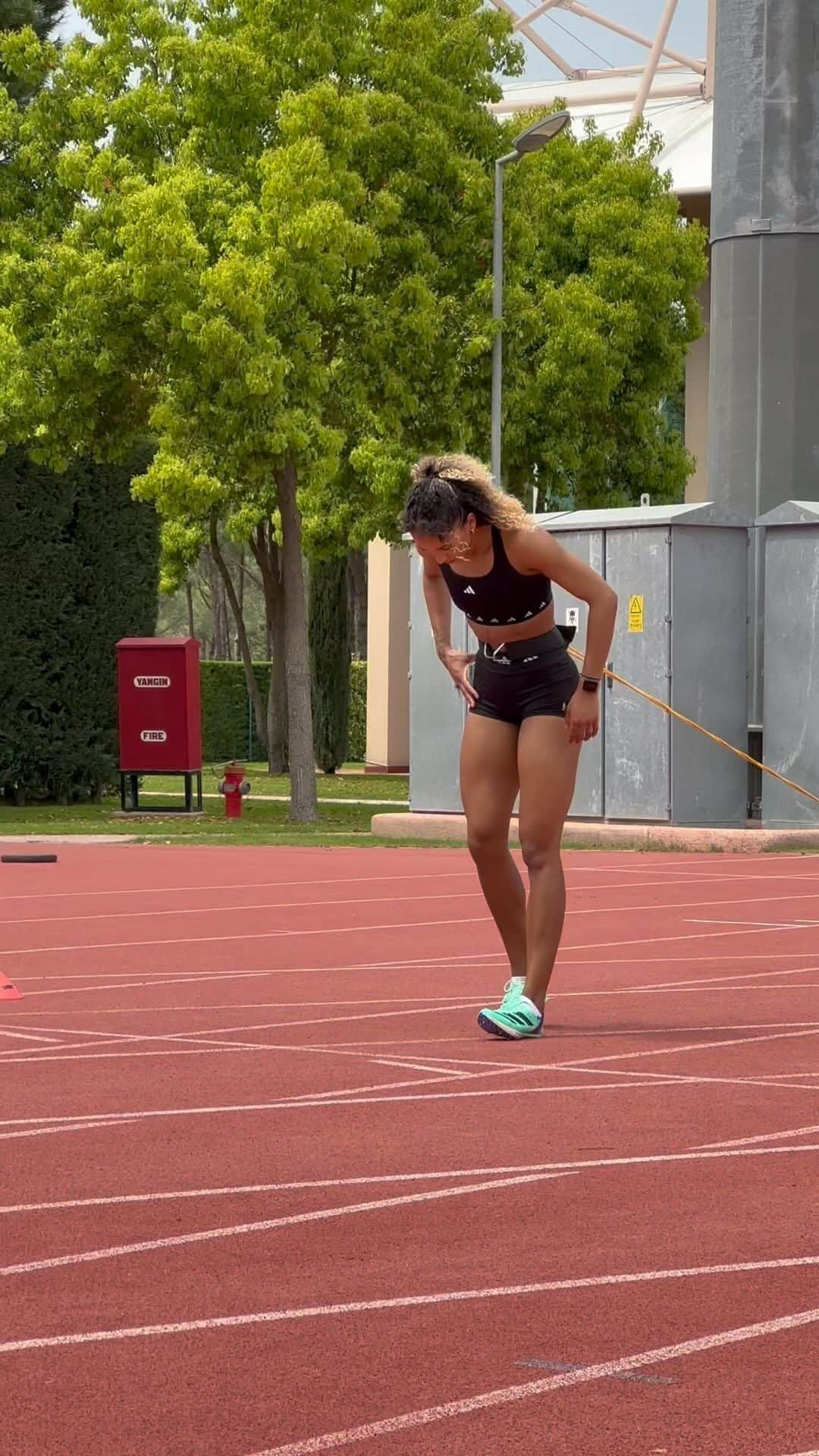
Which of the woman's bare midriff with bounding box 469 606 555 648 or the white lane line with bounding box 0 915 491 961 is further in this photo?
the white lane line with bounding box 0 915 491 961

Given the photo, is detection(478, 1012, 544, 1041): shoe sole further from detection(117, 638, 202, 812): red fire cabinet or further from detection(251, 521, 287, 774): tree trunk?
detection(251, 521, 287, 774): tree trunk

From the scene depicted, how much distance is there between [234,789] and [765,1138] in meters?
21.5

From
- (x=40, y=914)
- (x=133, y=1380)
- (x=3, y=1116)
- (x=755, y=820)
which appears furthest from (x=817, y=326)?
(x=133, y=1380)

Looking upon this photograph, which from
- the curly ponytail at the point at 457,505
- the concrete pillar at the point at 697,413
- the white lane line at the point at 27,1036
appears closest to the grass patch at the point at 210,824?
the white lane line at the point at 27,1036

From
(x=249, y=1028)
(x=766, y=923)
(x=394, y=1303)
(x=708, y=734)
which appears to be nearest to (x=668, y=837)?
(x=708, y=734)

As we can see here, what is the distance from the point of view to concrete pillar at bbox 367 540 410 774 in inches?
1778

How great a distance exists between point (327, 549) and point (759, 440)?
711 inches

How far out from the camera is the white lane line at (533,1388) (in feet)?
13.2

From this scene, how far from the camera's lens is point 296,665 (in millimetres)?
28578

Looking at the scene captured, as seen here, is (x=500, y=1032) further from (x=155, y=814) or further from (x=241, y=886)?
(x=155, y=814)

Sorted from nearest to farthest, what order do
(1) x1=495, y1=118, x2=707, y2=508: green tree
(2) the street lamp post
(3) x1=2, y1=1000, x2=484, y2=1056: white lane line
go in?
(3) x1=2, y1=1000, x2=484, y2=1056: white lane line
(2) the street lamp post
(1) x1=495, y1=118, x2=707, y2=508: green tree

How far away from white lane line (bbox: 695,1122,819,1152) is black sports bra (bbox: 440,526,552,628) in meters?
2.23

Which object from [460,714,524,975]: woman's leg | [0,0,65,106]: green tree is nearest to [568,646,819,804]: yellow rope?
[460,714,524,975]: woman's leg

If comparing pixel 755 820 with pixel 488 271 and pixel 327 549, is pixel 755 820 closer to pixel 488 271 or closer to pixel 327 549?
pixel 488 271
